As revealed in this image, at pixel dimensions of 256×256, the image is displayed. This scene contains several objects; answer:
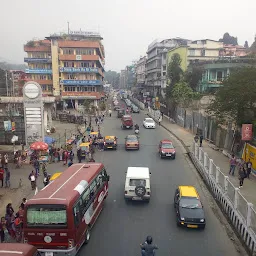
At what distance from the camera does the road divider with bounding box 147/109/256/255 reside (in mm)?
11711

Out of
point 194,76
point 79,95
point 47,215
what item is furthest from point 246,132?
point 79,95

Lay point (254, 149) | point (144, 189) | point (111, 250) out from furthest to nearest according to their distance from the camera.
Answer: point (254, 149)
point (144, 189)
point (111, 250)

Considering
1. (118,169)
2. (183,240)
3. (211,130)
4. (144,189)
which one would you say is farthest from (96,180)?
(211,130)

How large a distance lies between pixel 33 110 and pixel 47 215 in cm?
1972

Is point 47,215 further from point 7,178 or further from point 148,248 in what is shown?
point 7,178

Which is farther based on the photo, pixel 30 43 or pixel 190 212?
pixel 30 43

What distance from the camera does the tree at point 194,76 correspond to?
5766 centimetres

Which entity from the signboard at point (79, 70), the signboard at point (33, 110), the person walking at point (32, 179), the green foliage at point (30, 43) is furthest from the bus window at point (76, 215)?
the green foliage at point (30, 43)

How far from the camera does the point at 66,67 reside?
222 feet

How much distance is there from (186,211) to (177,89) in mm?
39349

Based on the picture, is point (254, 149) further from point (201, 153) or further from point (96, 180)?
point (96, 180)

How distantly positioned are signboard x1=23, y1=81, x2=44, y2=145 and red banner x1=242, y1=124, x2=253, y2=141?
18524 mm

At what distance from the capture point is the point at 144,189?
15766 mm

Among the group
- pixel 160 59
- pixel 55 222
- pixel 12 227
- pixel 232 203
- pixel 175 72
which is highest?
pixel 160 59
